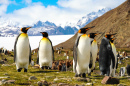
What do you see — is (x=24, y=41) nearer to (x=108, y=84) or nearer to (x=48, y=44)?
(x=48, y=44)

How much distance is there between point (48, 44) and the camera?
11820 millimetres

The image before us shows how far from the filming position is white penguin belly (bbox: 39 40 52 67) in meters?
11.7

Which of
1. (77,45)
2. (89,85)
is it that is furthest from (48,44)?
(89,85)

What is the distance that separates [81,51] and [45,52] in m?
3.91

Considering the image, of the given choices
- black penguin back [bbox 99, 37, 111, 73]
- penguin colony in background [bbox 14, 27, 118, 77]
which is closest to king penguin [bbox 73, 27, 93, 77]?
penguin colony in background [bbox 14, 27, 118, 77]

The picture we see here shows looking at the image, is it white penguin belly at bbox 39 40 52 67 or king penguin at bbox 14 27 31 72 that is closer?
king penguin at bbox 14 27 31 72

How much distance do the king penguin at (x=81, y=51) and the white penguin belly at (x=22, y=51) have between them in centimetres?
349

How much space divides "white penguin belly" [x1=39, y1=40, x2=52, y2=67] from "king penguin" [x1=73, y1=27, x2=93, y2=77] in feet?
11.6

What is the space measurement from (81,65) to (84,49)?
876 mm

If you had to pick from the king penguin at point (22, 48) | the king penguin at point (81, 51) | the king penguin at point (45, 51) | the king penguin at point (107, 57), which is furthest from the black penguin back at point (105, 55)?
the king penguin at point (22, 48)

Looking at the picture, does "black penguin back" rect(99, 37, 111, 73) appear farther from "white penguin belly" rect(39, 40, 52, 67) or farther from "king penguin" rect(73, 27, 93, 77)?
"white penguin belly" rect(39, 40, 52, 67)

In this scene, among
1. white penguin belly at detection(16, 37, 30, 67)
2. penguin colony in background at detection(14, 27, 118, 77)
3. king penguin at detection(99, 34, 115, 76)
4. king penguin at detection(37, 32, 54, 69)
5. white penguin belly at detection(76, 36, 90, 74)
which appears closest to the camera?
white penguin belly at detection(76, 36, 90, 74)

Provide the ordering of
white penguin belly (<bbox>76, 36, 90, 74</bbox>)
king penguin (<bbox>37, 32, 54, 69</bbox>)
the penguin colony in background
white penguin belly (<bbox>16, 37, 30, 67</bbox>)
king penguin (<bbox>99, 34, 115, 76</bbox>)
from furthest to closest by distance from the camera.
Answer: king penguin (<bbox>37, 32, 54, 69</bbox>) → white penguin belly (<bbox>16, 37, 30, 67</bbox>) → king penguin (<bbox>99, 34, 115, 76</bbox>) → the penguin colony in background → white penguin belly (<bbox>76, 36, 90, 74</bbox>)

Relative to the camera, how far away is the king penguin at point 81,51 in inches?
340
